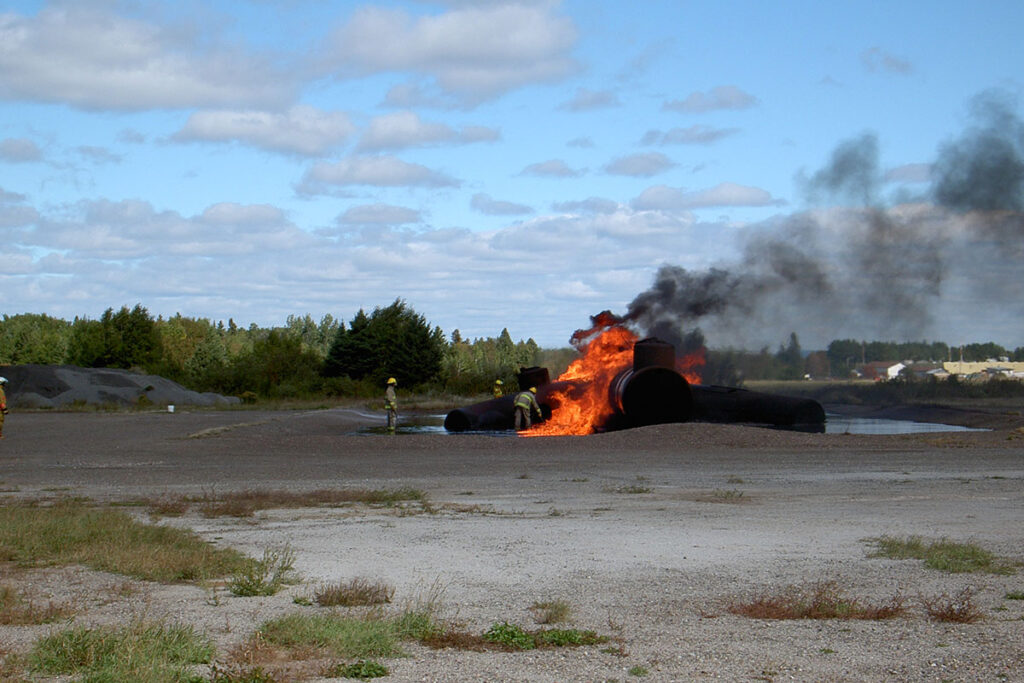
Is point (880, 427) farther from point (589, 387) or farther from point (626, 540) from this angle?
point (626, 540)

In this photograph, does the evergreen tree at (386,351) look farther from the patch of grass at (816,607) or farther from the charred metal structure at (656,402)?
the patch of grass at (816,607)

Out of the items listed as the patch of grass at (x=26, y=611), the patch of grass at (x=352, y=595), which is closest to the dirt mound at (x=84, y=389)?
the patch of grass at (x=26, y=611)

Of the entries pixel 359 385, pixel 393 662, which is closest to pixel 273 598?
pixel 393 662

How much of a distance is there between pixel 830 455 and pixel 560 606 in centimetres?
1650

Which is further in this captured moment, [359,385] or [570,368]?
[359,385]

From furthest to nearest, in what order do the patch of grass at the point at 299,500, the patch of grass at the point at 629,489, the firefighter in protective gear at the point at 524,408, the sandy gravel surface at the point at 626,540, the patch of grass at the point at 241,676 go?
the firefighter in protective gear at the point at 524,408, the patch of grass at the point at 629,489, the patch of grass at the point at 299,500, the sandy gravel surface at the point at 626,540, the patch of grass at the point at 241,676

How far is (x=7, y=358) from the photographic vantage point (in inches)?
3688

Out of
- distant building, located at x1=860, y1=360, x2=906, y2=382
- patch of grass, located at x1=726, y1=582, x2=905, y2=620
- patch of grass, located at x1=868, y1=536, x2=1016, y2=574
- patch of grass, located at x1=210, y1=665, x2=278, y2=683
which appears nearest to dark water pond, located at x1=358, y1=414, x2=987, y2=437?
distant building, located at x1=860, y1=360, x2=906, y2=382

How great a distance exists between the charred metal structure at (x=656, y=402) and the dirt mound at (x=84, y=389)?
88.0 feet

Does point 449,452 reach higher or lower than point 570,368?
lower

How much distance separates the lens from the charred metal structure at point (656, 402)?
30109mm

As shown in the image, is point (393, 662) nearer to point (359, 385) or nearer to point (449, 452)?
point (449, 452)

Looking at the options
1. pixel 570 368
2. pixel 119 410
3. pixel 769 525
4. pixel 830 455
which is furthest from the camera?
pixel 119 410

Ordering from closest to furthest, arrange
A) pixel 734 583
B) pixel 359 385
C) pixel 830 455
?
pixel 734 583 < pixel 830 455 < pixel 359 385
